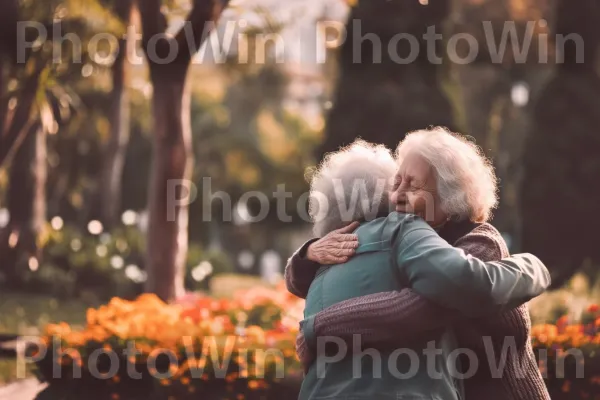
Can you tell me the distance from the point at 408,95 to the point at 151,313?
911cm

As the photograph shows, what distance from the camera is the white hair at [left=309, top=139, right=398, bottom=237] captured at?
127 inches

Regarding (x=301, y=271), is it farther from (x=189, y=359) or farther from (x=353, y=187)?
(x=189, y=359)

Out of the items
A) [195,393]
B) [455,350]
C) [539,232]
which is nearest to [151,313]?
[195,393]

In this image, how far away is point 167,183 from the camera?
901 cm

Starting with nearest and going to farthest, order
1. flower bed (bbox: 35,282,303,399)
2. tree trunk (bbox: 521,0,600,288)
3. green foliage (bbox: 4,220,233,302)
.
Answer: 1. flower bed (bbox: 35,282,303,399)
2. green foliage (bbox: 4,220,233,302)
3. tree trunk (bbox: 521,0,600,288)

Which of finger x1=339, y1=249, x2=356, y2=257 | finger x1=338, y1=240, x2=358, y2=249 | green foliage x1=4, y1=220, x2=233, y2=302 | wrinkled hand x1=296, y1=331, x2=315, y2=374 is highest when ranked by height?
finger x1=338, y1=240, x2=358, y2=249

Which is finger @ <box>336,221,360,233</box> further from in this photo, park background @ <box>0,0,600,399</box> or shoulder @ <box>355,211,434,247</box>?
park background @ <box>0,0,600,399</box>

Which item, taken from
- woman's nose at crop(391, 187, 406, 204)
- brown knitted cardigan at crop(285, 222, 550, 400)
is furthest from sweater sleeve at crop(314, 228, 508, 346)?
woman's nose at crop(391, 187, 406, 204)

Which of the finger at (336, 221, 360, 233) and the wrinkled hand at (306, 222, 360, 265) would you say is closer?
the wrinkled hand at (306, 222, 360, 265)

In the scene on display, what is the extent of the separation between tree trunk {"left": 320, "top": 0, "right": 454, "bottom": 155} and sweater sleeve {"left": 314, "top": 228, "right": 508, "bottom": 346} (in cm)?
1148

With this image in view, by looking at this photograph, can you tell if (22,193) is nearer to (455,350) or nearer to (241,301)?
(241,301)

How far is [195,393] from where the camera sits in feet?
19.9

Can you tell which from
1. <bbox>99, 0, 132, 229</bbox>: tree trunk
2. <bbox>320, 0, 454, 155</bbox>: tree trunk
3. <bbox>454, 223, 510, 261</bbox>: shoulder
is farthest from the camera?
<bbox>99, 0, 132, 229</bbox>: tree trunk

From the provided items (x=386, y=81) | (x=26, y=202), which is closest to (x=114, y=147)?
(x=26, y=202)
